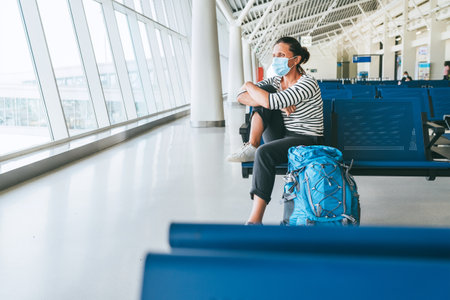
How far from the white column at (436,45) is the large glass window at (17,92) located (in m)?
23.8

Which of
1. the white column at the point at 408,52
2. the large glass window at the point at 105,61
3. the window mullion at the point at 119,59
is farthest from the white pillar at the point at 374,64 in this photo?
the large glass window at the point at 105,61

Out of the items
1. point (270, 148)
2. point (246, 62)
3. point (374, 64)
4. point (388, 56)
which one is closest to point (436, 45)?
point (246, 62)

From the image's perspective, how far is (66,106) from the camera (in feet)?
27.0

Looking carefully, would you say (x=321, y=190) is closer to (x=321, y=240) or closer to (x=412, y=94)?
(x=321, y=240)

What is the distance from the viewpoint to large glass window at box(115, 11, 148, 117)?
12.3 metres

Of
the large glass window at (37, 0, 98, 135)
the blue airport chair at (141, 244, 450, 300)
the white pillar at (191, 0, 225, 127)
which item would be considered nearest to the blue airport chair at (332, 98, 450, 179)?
the blue airport chair at (141, 244, 450, 300)

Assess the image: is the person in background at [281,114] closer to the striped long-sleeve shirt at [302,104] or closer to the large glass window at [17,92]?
the striped long-sleeve shirt at [302,104]

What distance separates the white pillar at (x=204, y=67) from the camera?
1152 cm

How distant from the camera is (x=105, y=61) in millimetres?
10781

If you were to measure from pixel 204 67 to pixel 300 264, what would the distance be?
11196 mm

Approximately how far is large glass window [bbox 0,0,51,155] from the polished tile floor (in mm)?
1341

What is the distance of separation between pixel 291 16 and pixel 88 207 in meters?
37.2

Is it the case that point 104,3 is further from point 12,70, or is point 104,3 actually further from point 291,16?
point 291,16

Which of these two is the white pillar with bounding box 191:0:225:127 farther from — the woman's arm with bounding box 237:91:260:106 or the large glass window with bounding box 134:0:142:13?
the woman's arm with bounding box 237:91:260:106
